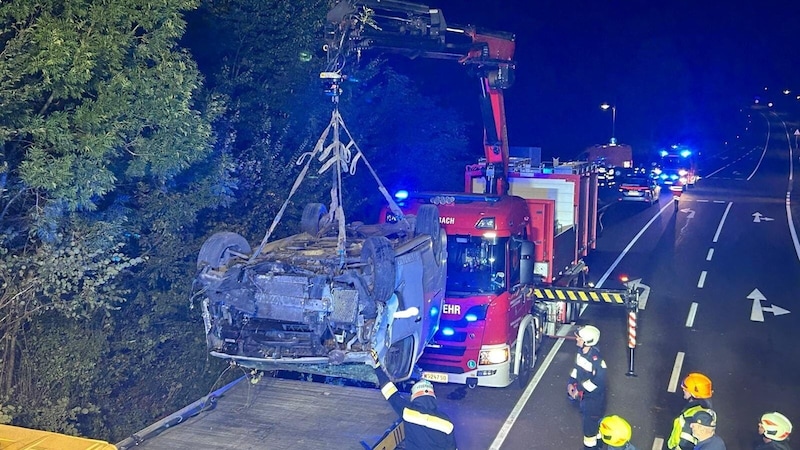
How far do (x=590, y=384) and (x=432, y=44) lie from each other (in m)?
4.43

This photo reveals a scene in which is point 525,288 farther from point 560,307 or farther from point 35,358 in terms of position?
point 35,358

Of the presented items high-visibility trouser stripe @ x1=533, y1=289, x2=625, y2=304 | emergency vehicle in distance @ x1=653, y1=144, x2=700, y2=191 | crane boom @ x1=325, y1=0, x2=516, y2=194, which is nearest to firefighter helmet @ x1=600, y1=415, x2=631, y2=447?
crane boom @ x1=325, y1=0, x2=516, y2=194

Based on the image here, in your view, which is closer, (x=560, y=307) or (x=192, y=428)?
(x=192, y=428)

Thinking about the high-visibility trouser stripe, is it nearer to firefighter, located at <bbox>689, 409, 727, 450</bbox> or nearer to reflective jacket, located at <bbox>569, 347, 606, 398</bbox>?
reflective jacket, located at <bbox>569, 347, 606, 398</bbox>

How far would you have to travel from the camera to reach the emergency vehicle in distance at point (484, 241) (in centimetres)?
849

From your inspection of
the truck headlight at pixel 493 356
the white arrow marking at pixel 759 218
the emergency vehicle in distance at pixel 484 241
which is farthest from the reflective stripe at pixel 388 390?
the white arrow marking at pixel 759 218

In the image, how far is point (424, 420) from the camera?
19.9 ft

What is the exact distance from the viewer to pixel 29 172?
608cm

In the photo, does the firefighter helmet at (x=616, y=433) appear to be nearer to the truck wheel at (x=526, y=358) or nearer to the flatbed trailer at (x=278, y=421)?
the flatbed trailer at (x=278, y=421)

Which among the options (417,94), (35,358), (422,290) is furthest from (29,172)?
(417,94)

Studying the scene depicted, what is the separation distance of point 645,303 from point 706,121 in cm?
10384

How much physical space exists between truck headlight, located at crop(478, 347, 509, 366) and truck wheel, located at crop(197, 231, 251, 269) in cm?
422

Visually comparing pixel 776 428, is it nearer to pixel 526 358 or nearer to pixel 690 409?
pixel 690 409

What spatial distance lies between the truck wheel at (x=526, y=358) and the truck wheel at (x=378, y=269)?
16.4 ft
